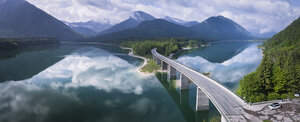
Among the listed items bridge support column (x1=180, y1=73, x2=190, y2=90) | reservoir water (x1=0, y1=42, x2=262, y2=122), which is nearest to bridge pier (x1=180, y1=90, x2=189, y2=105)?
reservoir water (x1=0, y1=42, x2=262, y2=122)

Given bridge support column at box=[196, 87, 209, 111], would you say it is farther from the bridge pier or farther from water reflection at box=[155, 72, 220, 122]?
the bridge pier

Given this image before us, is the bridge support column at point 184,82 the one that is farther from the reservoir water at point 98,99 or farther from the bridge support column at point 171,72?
the bridge support column at point 171,72

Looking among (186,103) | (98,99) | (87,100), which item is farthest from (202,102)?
(87,100)

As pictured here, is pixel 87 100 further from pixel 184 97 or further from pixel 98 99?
pixel 184 97

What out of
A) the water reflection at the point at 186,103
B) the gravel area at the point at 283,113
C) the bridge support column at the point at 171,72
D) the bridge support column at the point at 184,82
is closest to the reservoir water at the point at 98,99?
the water reflection at the point at 186,103

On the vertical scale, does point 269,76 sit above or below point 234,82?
above

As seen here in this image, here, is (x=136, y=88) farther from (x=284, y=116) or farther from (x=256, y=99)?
(x=284, y=116)

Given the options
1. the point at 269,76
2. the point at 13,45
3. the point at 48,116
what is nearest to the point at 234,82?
the point at 269,76

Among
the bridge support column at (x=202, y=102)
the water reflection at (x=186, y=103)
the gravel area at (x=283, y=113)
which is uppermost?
the gravel area at (x=283, y=113)
